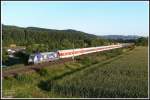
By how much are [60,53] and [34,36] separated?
6877 cm

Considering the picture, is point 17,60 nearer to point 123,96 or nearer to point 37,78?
point 37,78

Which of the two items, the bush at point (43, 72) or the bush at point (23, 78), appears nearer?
the bush at point (23, 78)

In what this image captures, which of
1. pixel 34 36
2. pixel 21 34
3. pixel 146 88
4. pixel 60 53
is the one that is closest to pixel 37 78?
pixel 146 88

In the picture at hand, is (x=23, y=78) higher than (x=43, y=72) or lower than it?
lower

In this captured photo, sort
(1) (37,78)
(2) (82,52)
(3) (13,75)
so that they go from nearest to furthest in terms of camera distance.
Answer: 1. (3) (13,75)
2. (1) (37,78)
3. (2) (82,52)

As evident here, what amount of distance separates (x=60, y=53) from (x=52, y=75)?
30906 mm

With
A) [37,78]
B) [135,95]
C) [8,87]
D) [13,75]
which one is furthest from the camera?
[37,78]

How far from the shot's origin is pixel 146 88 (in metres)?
27.7

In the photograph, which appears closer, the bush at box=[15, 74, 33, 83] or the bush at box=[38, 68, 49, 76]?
the bush at box=[15, 74, 33, 83]

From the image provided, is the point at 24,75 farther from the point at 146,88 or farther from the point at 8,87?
the point at 146,88

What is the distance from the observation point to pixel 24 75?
36.9 meters

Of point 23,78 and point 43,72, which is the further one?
point 43,72

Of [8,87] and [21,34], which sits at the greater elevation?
[21,34]

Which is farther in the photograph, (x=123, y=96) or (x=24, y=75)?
(x=24, y=75)
